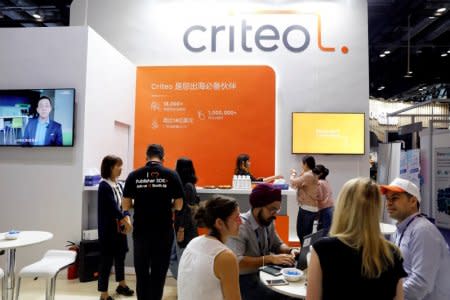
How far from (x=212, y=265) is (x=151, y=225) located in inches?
65.6

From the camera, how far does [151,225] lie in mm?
3131

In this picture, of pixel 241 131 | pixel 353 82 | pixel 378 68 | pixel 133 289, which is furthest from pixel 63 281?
pixel 378 68

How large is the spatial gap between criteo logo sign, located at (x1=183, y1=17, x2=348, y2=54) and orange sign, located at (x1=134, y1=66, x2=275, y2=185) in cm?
44

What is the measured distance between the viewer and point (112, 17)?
6.55m

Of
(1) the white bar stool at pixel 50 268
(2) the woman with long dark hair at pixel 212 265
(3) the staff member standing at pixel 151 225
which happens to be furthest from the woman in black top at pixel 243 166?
(2) the woman with long dark hair at pixel 212 265

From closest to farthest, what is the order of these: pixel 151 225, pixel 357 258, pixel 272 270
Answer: pixel 357 258 → pixel 272 270 → pixel 151 225

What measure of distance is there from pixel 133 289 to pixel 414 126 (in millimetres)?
4730

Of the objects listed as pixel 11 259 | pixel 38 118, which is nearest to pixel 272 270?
pixel 11 259

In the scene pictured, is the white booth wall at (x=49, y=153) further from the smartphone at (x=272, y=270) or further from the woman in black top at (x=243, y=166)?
the smartphone at (x=272, y=270)

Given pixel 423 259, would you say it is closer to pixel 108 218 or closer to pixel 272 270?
pixel 272 270

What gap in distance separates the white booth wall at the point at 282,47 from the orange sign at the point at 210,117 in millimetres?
279

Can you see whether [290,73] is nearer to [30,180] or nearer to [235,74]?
[235,74]

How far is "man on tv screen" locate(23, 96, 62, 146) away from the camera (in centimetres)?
439

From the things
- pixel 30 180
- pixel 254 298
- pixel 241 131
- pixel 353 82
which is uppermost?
pixel 353 82
